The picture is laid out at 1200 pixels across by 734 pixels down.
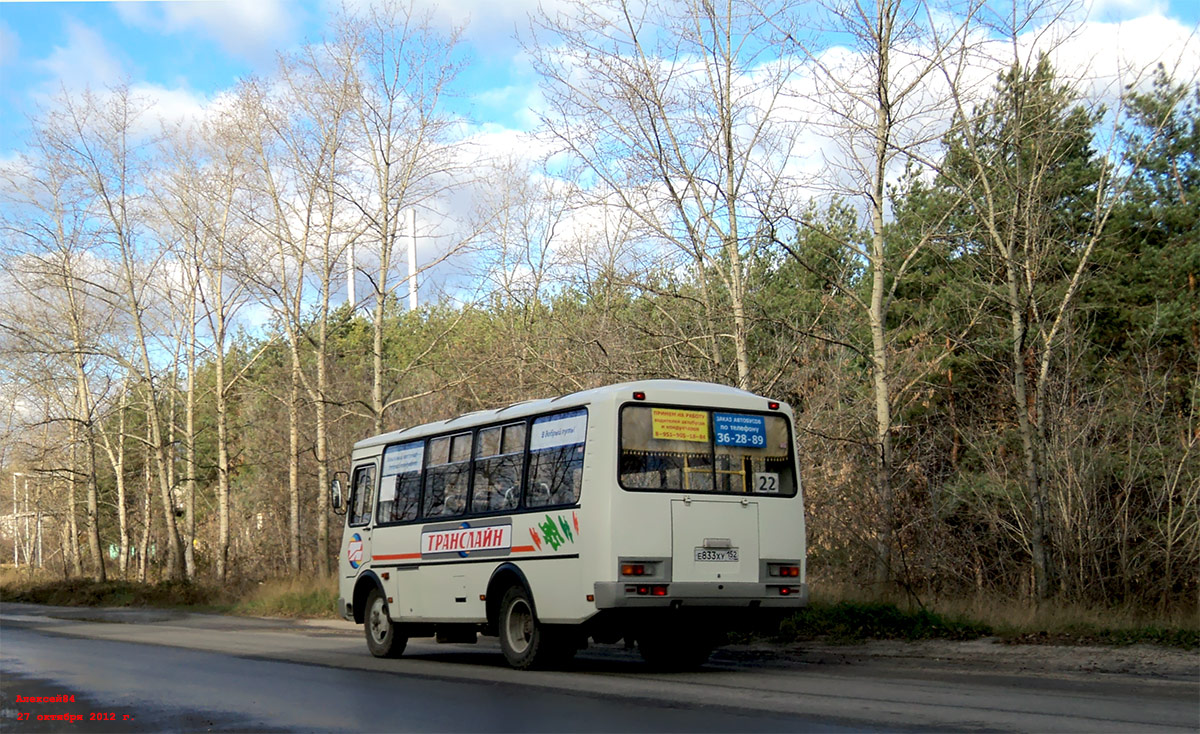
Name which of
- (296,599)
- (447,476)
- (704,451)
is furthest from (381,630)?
(296,599)

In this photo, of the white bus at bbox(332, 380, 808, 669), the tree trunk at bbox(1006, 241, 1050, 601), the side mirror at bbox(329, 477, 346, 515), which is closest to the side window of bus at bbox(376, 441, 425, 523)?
the white bus at bbox(332, 380, 808, 669)

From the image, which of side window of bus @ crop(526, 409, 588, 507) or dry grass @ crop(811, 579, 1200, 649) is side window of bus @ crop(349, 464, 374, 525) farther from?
dry grass @ crop(811, 579, 1200, 649)

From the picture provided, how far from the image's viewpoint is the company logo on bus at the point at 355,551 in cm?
1822

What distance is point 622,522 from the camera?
512 inches

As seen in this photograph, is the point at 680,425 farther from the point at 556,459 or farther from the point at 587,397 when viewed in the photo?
the point at 556,459

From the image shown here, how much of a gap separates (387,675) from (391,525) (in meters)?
3.63

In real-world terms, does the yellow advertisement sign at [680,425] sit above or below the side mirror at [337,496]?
above

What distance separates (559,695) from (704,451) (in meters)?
3.52

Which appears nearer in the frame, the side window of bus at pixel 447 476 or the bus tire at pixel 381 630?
the side window of bus at pixel 447 476

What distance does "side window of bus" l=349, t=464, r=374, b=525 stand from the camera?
18172mm

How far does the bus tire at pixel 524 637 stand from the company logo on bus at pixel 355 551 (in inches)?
158

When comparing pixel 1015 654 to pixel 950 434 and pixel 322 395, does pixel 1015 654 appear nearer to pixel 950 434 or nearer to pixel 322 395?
pixel 950 434

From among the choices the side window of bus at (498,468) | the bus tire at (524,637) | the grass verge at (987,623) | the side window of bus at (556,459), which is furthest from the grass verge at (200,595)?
the side window of bus at (556,459)

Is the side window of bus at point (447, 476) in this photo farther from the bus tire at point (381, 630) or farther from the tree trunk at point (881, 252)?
the tree trunk at point (881, 252)
